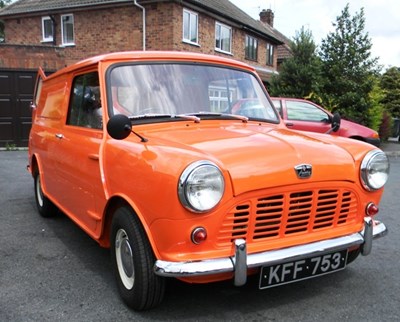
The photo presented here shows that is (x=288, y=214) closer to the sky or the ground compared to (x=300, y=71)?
closer to the ground

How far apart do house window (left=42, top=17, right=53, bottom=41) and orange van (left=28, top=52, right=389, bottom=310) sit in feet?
51.8

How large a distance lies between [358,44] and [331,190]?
525 inches

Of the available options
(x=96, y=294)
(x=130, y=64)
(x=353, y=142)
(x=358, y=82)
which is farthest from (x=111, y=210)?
(x=358, y=82)

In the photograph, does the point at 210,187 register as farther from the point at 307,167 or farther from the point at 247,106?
the point at 247,106

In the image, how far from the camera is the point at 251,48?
71.8 ft

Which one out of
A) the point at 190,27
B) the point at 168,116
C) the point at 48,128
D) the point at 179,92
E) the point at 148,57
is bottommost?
the point at 48,128

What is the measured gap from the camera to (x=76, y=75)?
4.02m

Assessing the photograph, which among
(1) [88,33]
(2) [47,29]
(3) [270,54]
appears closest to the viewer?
(1) [88,33]

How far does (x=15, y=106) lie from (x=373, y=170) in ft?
40.4

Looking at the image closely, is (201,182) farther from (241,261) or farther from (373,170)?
(373,170)

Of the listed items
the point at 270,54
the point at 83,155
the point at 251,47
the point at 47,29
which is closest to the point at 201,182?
the point at 83,155

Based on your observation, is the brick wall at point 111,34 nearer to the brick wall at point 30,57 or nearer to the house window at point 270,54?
the brick wall at point 30,57

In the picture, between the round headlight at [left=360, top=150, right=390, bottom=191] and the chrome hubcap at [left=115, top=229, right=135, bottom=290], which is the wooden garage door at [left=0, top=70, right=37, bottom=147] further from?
the round headlight at [left=360, top=150, right=390, bottom=191]

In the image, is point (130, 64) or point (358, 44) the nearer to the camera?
point (130, 64)
